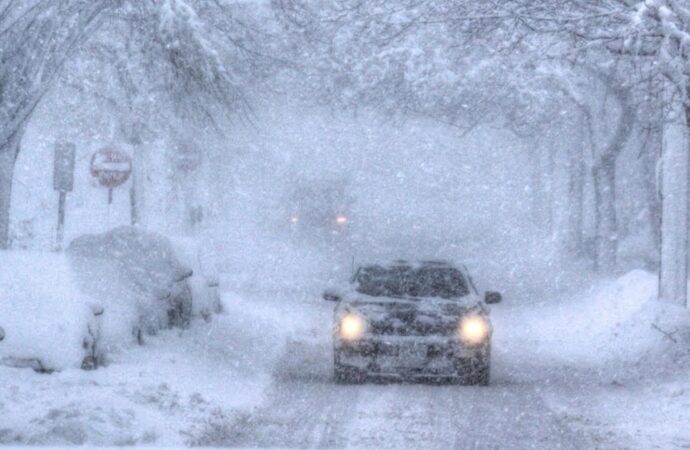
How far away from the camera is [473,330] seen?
44.4ft

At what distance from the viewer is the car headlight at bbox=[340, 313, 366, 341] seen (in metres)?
13.5

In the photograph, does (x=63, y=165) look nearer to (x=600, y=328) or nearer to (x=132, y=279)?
(x=132, y=279)

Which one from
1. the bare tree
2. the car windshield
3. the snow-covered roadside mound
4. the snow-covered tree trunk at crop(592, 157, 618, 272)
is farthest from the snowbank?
the snow-covered tree trunk at crop(592, 157, 618, 272)

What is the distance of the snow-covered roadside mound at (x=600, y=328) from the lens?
1619 cm

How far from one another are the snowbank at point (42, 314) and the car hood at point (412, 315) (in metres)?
3.27

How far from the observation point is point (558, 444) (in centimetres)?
973

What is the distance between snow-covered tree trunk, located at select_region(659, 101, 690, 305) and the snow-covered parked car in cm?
707

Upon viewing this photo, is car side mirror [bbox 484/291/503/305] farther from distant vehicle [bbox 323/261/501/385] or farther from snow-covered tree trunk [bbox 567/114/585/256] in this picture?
snow-covered tree trunk [bbox 567/114/585/256]

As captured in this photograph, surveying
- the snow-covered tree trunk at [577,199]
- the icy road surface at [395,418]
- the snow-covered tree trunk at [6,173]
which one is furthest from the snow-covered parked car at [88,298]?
the snow-covered tree trunk at [577,199]

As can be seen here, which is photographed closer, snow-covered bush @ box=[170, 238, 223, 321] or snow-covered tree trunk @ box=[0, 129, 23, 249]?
snow-covered tree trunk @ box=[0, 129, 23, 249]

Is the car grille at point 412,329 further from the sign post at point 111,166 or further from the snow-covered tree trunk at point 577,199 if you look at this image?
the snow-covered tree trunk at point 577,199

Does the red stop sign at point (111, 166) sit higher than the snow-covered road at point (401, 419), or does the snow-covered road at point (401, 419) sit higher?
the red stop sign at point (111, 166)

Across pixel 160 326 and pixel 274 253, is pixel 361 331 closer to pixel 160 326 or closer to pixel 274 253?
pixel 160 326

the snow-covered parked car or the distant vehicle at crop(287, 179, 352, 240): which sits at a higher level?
the distant vehicle at crop(287, 179, 352, 240)
